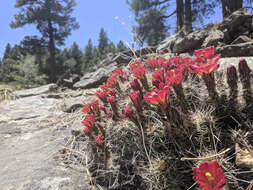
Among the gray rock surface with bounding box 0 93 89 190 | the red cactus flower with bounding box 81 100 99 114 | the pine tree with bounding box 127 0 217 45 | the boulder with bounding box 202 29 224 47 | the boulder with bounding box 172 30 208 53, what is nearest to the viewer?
the gray rock surface with bounding box 0 93 89 190

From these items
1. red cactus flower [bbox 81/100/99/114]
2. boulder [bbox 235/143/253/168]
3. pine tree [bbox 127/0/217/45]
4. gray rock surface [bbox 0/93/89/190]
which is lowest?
gray rock surface [bbox 0/93/89/190]

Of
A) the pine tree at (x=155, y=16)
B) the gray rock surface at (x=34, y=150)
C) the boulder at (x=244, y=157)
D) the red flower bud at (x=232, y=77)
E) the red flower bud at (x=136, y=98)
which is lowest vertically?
the gray rock surface at (x=34, y=150)

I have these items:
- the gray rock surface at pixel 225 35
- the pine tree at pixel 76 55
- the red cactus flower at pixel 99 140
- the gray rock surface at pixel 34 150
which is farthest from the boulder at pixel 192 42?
the pine tree at pixel 76 55

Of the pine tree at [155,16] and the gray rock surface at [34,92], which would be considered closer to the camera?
the gray rock surface at [34,92]

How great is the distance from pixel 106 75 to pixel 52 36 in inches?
625

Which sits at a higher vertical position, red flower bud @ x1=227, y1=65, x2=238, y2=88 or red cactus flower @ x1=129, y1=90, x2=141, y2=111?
red flower bud @ x1=227, y1=65, x2=238, y2=88

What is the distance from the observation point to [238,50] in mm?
2781

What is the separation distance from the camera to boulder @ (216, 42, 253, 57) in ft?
8.80

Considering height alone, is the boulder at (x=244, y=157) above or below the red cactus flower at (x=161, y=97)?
below

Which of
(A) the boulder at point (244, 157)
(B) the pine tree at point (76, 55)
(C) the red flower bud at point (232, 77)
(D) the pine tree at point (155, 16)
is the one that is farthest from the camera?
(B) the pine tree at point (76, 55)

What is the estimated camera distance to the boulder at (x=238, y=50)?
2.68 metres

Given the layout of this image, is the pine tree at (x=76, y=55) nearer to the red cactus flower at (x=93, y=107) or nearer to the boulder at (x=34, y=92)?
the boulder at (x=34, y=92)

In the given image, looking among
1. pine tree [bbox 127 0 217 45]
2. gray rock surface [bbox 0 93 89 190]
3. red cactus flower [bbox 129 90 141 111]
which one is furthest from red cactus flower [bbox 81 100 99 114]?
pine tree [bbox 127 0 217 45]

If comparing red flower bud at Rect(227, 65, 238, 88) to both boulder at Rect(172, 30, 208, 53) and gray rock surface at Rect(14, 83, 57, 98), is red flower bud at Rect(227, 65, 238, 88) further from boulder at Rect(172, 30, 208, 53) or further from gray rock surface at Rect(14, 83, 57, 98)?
gray rock surface at Rect(14, 83, 57, 98)
